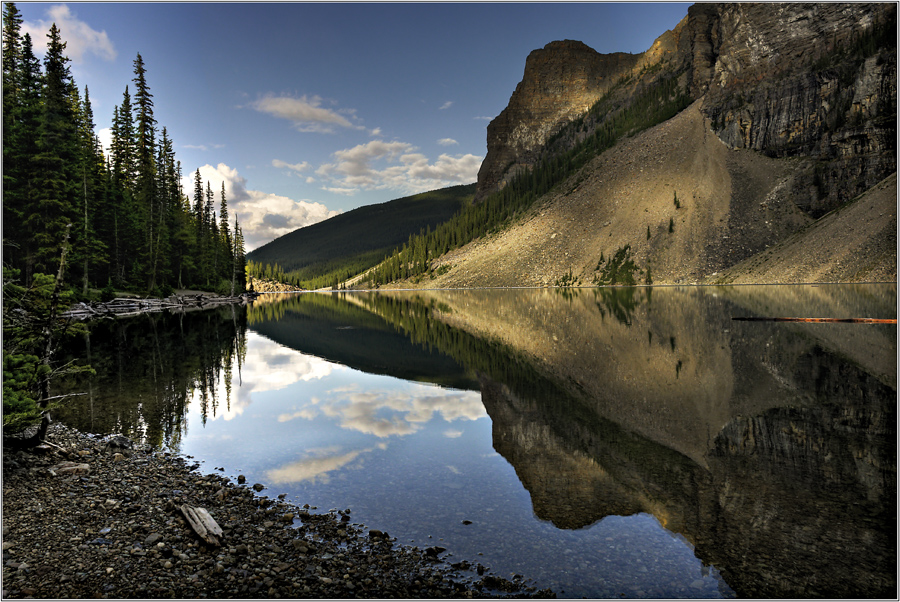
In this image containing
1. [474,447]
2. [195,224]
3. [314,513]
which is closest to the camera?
[314,513]

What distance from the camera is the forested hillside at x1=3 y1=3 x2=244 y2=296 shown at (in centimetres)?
4197

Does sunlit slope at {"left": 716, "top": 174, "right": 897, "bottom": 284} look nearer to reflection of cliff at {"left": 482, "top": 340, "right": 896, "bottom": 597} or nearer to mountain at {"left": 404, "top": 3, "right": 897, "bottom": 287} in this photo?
mountain at {"left": 404, "top": 3, "right": 897, "bottom": 287}

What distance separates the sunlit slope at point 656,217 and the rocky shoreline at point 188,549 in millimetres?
106272

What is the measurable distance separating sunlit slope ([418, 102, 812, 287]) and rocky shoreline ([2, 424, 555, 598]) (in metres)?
106

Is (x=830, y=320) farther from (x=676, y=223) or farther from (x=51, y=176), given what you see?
(x=676, y=223)

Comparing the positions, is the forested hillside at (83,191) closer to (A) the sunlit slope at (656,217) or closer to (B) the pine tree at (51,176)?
(B) the pine tree at (51,176)

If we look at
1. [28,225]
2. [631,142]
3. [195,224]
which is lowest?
[28,225]

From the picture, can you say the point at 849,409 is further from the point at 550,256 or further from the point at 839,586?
the point at 550,256

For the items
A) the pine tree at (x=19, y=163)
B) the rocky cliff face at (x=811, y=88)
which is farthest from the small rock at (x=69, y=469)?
the rocky cliff face at (x=811, y=88)

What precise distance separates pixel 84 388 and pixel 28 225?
36123mm

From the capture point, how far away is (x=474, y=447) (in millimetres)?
10477

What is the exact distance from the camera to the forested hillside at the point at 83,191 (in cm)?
4197

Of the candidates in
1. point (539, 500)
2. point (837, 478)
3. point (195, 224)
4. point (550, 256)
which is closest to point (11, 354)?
point (539, 500)

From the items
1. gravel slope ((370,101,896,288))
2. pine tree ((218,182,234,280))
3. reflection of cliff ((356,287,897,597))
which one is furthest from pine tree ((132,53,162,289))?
gravel slope ((370,101,896,288))
